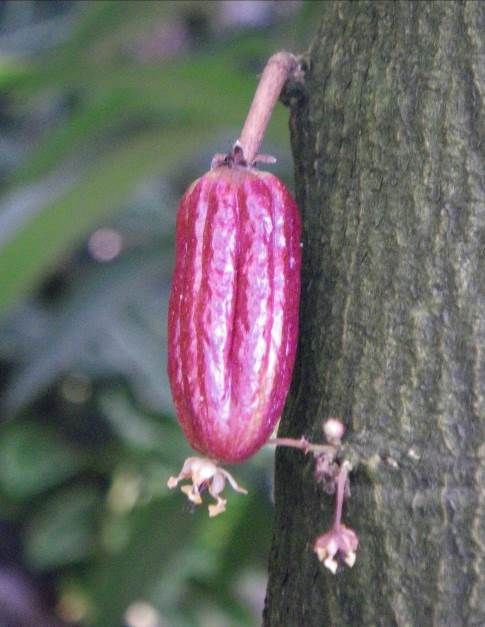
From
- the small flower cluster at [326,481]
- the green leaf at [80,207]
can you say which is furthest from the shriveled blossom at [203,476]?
the green leaf at [80,207]

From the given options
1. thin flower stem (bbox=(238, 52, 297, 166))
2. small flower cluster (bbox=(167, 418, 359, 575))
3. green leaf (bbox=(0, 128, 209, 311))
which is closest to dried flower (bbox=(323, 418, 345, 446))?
small flower cluster (bbox=(167, 418, 359, 575))

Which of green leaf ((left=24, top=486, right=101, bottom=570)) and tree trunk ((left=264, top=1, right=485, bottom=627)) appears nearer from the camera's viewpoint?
tree trunk ((left=264, top=1, right=485, bottom=627))

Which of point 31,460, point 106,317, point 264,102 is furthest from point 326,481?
point 31,460

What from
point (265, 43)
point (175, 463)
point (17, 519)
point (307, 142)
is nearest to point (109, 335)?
point (175, 463)

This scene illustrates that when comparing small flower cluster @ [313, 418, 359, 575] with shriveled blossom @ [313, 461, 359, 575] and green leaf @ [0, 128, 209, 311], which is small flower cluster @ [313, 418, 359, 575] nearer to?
shriveled blossom @ [313, 461, 359, 575]

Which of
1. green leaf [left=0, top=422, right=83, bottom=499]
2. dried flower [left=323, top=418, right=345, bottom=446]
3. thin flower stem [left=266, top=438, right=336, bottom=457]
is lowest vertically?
green leaf [left=0, top=422, right=83, bottom=499]

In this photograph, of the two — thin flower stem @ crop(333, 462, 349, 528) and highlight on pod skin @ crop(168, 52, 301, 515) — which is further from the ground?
highlight on pod skin @ crop(168, 52, 301, 515)

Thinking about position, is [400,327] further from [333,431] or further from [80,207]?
[80,207]

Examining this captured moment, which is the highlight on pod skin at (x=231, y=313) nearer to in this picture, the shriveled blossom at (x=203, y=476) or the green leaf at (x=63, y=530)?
the shriveled blossom at (x=203, y=476)
